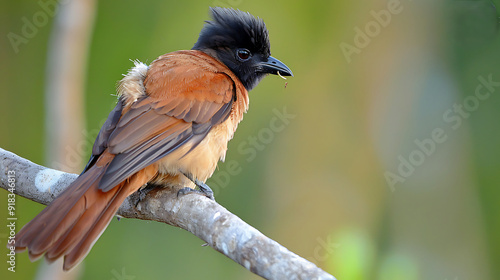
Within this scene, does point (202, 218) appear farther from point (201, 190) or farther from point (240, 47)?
point (240, 47)

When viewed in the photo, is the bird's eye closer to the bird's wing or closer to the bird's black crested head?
the bird's black crested head

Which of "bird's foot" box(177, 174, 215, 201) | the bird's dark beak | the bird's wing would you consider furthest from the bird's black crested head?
"bird's foot" box(177, 174, 215, 201)

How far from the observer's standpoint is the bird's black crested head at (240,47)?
417 centimetres

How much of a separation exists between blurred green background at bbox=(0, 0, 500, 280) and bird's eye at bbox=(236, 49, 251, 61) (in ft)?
4.47

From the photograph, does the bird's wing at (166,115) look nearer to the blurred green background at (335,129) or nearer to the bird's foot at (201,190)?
the bird's foot at (201,190)

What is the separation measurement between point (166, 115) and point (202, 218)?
868mm

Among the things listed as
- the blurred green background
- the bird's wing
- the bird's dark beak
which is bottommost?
the blurred green background

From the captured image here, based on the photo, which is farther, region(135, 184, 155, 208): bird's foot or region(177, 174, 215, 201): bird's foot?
region(135, 184, 155, 208): bird's foot

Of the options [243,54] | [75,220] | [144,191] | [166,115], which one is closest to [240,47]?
[243,54]

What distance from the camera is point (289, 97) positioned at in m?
6.05

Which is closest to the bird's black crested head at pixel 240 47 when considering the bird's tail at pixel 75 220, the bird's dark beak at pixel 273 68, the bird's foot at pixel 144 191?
the bird's dark beak at pixel 273 68

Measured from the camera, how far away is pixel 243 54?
4.23 meters

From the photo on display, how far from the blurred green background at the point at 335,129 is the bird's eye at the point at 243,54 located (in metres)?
1.36

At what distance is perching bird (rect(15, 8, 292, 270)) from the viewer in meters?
2.70
